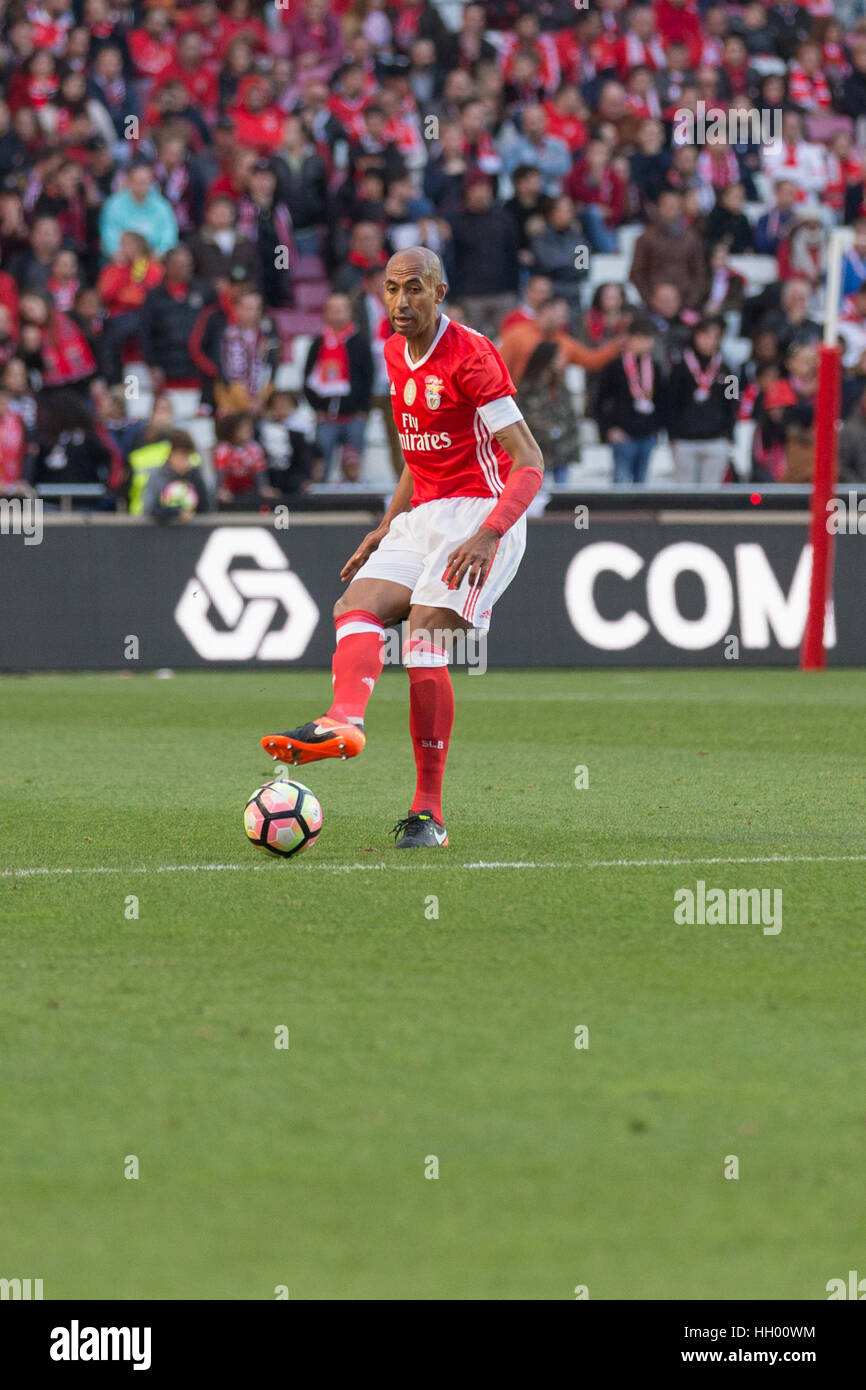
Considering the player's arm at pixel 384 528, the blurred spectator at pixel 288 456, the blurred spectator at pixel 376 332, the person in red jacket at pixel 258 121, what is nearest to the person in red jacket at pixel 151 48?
the person in red jacket at pixel 258 121

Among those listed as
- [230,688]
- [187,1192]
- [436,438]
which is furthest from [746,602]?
[187,1192]

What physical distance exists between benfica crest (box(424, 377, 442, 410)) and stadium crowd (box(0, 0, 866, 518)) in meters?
8.95

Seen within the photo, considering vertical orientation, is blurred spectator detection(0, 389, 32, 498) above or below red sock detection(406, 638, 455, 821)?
above

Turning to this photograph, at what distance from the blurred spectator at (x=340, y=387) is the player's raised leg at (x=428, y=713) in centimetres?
1077

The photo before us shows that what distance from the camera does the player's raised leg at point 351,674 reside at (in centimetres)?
718

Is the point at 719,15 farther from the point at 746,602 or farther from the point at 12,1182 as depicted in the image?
the point at 12,1182

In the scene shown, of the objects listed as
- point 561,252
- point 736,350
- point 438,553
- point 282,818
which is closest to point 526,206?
point 561,252

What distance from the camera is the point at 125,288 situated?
19.0 meters

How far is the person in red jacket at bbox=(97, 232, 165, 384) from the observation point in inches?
745

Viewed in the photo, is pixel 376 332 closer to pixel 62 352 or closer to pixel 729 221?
pixel 62 352

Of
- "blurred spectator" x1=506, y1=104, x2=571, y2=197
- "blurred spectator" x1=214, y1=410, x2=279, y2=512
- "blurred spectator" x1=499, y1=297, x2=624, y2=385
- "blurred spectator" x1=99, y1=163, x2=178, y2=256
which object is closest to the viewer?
"blurred spectator" x1=499, y1=297, x2=624, y2=385

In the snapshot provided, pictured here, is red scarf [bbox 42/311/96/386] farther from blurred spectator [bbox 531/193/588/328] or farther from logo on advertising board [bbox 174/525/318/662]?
blurred spectator [bbox 531/193/588/328]

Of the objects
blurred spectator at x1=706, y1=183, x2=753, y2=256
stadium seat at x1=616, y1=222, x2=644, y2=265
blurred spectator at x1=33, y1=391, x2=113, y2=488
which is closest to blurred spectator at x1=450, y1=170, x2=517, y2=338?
stadium seat at x1=616, y1=222, x2=644, y2=265

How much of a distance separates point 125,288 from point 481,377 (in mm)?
11737
